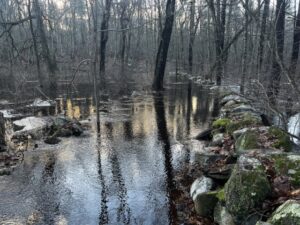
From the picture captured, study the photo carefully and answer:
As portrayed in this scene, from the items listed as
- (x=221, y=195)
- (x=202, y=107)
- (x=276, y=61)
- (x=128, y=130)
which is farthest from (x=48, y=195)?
(x=202, y=107)

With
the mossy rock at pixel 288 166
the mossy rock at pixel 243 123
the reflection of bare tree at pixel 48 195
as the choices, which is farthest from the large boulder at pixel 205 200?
the mossy rock at pixel 243 123

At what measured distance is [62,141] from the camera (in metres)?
9.92

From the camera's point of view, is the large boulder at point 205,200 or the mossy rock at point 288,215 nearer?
the mossy rock at point 288,215

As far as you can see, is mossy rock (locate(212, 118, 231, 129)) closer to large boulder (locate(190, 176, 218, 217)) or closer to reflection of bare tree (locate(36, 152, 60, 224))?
large boulder (locate(190, 176, 218, 217))

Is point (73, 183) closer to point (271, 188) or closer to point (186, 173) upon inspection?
point (186, 173)

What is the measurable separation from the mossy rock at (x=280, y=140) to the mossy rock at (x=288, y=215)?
2608 mm

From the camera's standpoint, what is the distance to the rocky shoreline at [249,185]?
15.4ft

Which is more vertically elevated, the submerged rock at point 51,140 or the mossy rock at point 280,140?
the mossy rock at point 280,140

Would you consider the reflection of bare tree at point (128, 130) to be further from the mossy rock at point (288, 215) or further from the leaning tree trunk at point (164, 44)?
the leaning tree trunk at point (164, 44)

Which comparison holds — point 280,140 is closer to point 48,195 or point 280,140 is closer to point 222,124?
point 222,124

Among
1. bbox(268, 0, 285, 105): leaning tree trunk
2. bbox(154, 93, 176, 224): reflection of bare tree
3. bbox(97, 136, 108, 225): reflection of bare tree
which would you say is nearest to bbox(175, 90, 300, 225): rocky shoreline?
bbox(154, 93, 176, 224): reflection of bare tree

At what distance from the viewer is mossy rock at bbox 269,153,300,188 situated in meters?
5.05

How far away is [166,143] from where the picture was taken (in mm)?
9758

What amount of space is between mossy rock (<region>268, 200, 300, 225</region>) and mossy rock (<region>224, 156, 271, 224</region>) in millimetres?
577
